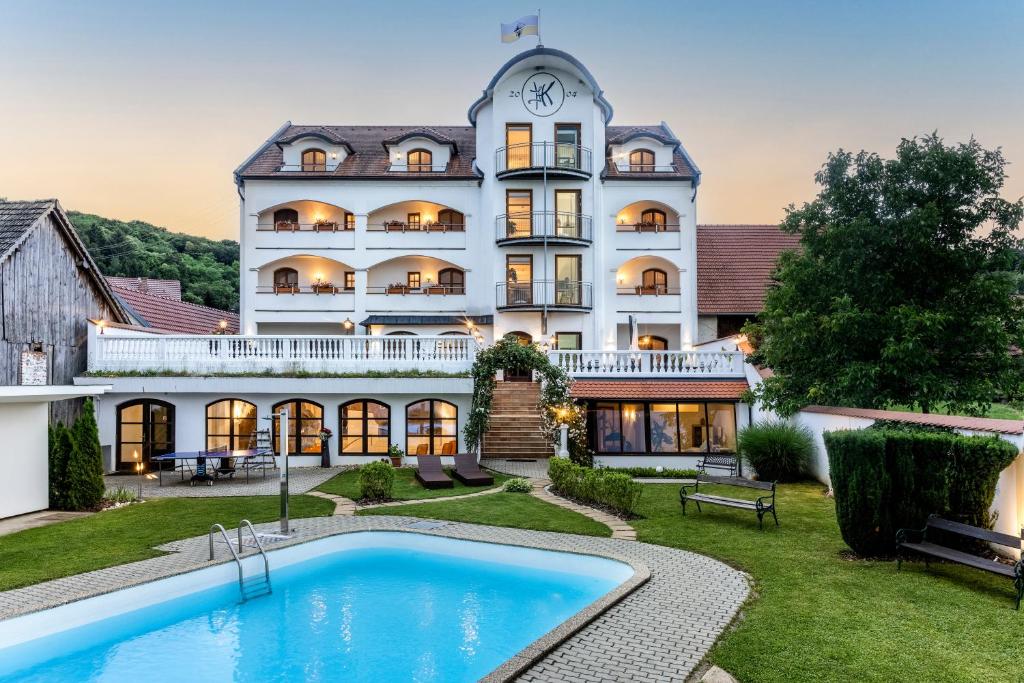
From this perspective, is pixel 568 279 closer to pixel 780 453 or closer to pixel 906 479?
pixel 780 453

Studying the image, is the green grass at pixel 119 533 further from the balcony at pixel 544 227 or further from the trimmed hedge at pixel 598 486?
the balcony at pixel 544 227

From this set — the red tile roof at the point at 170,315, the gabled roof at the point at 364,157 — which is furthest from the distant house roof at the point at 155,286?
the gabled roof at the point at 364,157

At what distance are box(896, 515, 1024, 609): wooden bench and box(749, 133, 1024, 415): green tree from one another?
23.4 ft

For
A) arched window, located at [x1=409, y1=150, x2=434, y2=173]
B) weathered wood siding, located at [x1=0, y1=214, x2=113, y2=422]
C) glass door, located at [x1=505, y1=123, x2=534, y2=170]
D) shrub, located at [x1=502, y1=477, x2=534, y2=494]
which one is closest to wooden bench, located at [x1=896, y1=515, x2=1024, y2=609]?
shrub, located at [x1=502, y1=477, x2=534, y2=494]

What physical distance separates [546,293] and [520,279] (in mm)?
1505

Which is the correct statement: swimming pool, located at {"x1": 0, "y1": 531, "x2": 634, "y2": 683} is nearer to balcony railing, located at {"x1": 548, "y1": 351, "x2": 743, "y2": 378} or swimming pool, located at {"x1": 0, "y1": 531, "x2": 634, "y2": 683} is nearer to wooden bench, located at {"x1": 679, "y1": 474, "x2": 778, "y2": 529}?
wooden bench, located at {"x1": 679, "y1": 474, "x2": 778, "y2": 529}

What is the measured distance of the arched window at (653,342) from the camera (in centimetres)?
2920

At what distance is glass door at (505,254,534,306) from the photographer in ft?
90.8

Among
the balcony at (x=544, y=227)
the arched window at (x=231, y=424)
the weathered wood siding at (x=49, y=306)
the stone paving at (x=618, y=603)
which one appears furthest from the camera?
the balcony at (x=544, y=227)

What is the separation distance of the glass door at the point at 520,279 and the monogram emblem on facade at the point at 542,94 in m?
7.00

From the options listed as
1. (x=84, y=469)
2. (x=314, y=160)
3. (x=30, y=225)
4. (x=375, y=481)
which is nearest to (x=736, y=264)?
(x=314, y=160)

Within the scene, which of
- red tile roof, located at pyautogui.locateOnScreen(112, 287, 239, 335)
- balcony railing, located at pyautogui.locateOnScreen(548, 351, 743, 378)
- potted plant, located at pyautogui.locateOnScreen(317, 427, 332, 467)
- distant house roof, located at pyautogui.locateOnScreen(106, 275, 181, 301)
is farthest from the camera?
distant house roof, located at pyautogui.locateOnScreen(106, 275, 181, 301)

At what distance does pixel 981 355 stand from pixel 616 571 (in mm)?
12453

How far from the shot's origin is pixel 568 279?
28.1m
